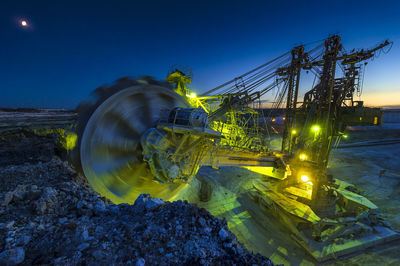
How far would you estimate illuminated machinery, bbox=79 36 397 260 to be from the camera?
4.39 metres

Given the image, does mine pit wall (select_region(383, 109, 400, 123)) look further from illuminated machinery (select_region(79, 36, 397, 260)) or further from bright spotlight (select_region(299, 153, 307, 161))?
bright spotlight (select_region(299, 153, 307, 161))

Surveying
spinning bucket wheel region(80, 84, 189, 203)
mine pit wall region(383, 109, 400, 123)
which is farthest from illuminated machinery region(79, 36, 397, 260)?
mine pit wall region(383, 109, 400, 123)

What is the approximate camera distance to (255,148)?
27.7 feet

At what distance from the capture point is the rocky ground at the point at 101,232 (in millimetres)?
1507

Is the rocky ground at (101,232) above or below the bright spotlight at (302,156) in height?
above

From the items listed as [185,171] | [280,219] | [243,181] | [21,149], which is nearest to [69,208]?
[185,171]

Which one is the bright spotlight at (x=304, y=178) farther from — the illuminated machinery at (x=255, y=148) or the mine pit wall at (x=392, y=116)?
the mine pit wall at (x=392, y=116)

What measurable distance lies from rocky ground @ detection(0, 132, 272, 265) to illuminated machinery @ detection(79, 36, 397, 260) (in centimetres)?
149

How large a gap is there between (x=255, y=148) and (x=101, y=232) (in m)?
7.85

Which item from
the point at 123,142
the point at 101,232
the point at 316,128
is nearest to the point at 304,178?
the point at 316,128

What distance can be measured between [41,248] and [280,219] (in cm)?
982

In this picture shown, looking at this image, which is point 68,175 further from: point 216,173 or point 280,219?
point 216,173

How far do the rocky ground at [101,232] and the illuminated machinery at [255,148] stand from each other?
1488 millimetres

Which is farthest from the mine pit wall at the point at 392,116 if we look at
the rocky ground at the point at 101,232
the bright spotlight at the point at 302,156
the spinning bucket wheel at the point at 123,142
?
the rocky ground at the point at 101,232
